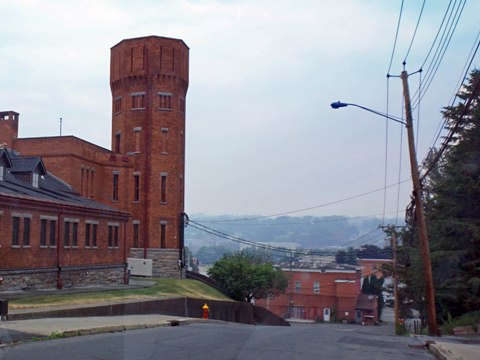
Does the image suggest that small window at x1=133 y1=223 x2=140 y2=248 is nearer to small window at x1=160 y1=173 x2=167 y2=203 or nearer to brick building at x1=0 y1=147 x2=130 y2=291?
small window at x1=160 y1=173 x2=167 y2=203

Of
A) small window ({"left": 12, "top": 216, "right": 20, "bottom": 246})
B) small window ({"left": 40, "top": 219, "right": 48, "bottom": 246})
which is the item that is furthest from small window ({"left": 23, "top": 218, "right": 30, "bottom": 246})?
→ small window ({"left": 40, "top": 219, "right": 48, "bottom": 246})

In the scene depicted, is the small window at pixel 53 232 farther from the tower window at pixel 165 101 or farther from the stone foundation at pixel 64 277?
the tower window at pixel 165 101

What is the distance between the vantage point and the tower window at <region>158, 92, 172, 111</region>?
56.0 metres

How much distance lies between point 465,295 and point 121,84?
3883 centimetres

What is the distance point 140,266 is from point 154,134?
39.7 ft

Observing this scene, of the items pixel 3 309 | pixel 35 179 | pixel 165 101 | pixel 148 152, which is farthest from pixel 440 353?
pixel 165 101

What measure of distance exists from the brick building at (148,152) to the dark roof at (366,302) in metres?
32.3

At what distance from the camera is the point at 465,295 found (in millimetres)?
29641

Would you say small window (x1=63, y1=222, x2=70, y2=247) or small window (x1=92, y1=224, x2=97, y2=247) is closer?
small window (x1=63, y1=222, x2=70, y2=247)

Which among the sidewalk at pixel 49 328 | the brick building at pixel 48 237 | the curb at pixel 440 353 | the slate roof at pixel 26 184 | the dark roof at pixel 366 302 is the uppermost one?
the slate roof at pixel 26 184

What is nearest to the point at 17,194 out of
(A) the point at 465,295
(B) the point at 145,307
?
(B) the point at 145,307

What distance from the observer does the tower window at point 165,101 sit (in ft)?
184

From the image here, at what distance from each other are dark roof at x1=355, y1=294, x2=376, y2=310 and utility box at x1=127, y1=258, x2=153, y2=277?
35379mm

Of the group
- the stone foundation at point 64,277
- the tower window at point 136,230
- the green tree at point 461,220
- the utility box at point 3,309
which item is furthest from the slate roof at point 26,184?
the green tree at point 461,220
